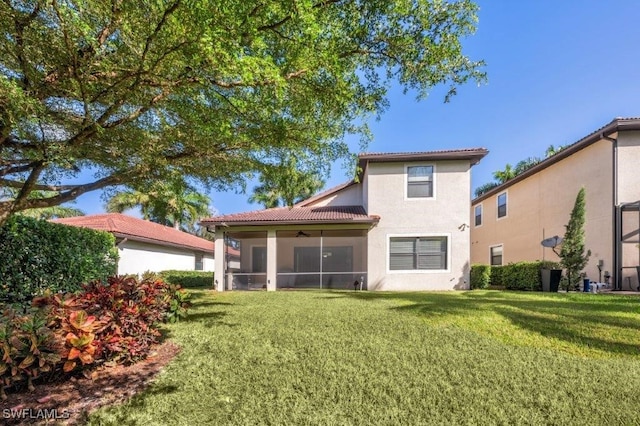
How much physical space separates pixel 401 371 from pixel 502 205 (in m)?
20.6

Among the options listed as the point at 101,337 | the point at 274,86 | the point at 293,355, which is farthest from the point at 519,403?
the point at 101,337

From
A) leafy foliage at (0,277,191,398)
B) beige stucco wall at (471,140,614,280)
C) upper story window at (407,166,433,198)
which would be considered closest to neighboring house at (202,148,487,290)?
upper story window at (407,166,433,198)

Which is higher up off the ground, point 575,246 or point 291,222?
point 291,222

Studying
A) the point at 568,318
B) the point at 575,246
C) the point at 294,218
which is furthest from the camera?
the point at 294,218

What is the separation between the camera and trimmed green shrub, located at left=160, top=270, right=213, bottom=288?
59.9ft

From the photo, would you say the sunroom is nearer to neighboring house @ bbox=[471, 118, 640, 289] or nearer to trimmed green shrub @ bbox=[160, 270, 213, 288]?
trimmed green shrub @ bbox=[160, 270, 213, 288]

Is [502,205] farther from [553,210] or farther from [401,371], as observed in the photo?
[401,371]

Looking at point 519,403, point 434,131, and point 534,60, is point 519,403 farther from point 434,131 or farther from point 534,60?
point 434,131

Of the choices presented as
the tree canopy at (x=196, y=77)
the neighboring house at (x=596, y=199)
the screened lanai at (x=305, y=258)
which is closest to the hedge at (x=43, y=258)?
the tree canopy at (x=196, y=77)

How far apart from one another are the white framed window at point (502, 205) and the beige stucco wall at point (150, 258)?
22.2 meters

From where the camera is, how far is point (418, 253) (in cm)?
1402

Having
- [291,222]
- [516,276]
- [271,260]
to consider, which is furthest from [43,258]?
[516,276]

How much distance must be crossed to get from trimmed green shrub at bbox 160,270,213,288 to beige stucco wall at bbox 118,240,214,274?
3.12 feet

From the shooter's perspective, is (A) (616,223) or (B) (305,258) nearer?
(A) (616,223)
